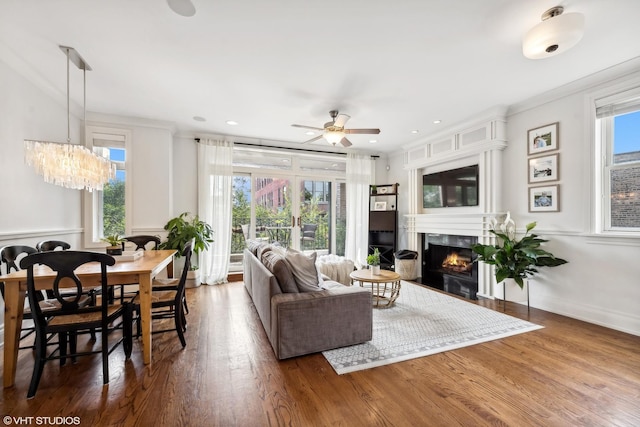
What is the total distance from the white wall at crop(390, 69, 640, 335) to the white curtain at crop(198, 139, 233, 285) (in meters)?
4.66

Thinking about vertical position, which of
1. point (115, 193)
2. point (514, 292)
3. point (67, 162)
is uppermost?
point (67, 162)

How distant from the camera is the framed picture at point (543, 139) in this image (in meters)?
3.35

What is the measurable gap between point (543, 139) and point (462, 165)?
45.7 inches

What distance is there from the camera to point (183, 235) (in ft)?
13.7

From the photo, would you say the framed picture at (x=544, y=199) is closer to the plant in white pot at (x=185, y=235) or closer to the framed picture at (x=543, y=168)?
the framed picture at (x=543, y=168)

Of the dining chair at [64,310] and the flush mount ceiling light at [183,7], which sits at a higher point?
the flush mount ceiling light at [183,7]

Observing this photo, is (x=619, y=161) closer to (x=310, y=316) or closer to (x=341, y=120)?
(x=341, y=120)

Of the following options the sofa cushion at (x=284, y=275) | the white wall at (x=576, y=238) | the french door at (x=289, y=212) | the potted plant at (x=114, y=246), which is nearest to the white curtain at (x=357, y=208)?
the french door at (x=289, y=212)

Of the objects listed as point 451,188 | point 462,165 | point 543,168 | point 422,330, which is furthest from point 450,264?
point 422,330

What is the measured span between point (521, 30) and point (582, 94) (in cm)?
171

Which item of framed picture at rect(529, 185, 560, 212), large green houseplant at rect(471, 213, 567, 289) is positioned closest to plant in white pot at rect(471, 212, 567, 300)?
large green houseplant at rect(471, 213, 567, 289)

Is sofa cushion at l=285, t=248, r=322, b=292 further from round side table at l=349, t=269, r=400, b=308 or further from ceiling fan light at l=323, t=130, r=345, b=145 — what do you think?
ceiling fan light at l=323, t=130, r=345, b=145

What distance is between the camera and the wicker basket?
5.11 m

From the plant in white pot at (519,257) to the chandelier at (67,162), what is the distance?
4.60m
